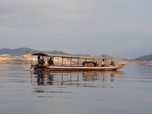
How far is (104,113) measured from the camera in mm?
18984

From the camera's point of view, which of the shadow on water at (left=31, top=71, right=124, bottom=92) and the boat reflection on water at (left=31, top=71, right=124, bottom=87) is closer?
the shadow on water at (left=31, top=71, right=124, bottom=92)

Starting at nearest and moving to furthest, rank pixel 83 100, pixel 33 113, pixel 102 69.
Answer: pixel 33 113
pixel 83 100
pixel 102 69

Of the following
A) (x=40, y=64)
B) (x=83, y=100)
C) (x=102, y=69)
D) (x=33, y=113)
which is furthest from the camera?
(x=102, y=69)

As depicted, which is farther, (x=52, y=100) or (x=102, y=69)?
(x=102, y=69)

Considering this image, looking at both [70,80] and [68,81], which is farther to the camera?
[70,80]

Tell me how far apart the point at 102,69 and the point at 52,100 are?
2302 inches

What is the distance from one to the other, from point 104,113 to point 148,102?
6.04 m

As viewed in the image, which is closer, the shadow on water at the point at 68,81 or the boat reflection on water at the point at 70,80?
the shadow on water at the point at 68,81

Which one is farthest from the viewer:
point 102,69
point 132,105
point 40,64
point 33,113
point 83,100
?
point 102,69

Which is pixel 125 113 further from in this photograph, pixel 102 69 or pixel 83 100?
pixel 102 69

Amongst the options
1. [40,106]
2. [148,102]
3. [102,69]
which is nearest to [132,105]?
[148,102]

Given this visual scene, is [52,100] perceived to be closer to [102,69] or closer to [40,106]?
[40,106]

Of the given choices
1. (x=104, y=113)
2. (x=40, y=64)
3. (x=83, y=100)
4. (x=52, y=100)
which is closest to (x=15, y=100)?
(x=52, y=100)

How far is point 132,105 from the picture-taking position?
2231cm
